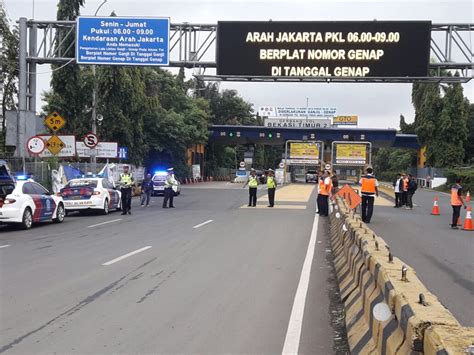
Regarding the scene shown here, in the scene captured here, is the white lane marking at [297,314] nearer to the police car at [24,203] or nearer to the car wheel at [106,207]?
the police car at [24,203]

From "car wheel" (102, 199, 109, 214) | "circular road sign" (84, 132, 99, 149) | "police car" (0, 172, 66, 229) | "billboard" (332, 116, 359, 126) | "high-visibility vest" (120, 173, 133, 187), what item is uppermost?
"billboard" (332, 116, 359, 126)

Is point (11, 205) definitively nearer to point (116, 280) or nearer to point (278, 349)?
point (116, 280)

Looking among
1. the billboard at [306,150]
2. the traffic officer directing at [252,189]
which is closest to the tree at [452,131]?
the billboard at [306,150]

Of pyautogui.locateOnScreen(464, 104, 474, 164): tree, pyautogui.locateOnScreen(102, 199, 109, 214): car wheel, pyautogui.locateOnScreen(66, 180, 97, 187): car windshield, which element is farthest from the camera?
pyautogui.locateOnScreen(464, 104, 474, 164): tree

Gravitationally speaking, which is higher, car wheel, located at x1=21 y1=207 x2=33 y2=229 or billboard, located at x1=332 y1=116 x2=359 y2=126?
billboard, located at x1=332 y1=116 x2=359 y2=126

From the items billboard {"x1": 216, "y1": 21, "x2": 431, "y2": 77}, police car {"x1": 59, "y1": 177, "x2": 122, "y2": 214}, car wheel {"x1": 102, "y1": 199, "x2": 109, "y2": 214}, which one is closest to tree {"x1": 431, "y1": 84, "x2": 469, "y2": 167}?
billboard {"x1": 216, "y1": 21, "x2": 431, "y2": 77}

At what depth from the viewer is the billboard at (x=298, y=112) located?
337 ft

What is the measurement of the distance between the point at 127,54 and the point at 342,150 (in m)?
30.4

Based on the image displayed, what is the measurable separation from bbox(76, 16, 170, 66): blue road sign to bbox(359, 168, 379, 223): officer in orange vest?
922 cm

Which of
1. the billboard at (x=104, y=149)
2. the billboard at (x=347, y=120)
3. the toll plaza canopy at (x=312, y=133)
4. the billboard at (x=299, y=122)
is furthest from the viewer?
the billboard at (x=347, y=120)

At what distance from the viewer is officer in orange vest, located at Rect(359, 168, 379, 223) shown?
62.8 feet

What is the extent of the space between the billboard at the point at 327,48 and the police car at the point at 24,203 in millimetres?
8821

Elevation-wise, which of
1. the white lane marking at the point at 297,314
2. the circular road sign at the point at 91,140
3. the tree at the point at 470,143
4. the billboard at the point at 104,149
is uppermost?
the tree at the point at 470,143

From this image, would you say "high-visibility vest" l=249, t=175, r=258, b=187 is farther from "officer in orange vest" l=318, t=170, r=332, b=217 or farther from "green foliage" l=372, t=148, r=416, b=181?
"green foliage" l=372, t=148, r=416, b=181
